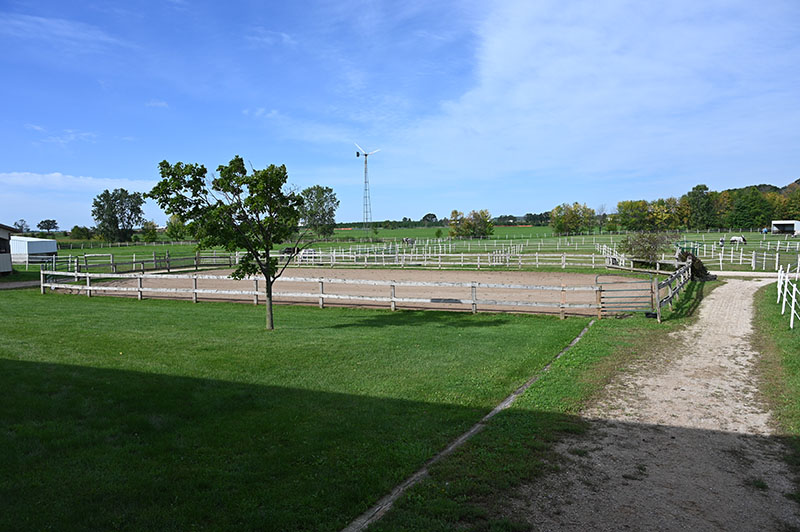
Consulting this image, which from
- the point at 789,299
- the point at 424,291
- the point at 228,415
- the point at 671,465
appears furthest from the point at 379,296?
the point at 671,465

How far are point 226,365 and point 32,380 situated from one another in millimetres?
2894

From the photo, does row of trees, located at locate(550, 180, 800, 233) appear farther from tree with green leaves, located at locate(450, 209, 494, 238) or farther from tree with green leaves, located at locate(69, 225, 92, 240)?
tree with green leaves, located at locate(69, 225, 92, 240)

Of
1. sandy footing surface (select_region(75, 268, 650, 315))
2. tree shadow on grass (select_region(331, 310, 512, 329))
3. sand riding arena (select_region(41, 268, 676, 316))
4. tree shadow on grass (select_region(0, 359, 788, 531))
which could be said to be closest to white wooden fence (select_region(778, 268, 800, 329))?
sand riding arena (select_region(41, 268, 676, 316))

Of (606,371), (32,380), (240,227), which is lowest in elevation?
(606,371)

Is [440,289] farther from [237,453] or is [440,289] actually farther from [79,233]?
[79,233]

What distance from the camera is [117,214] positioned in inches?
4675

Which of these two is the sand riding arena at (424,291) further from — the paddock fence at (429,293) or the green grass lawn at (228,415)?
the green grass lawn at (228,415)

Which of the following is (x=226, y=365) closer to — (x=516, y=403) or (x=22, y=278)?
(x=516, y=403)

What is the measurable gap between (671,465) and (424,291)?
57.5 feet

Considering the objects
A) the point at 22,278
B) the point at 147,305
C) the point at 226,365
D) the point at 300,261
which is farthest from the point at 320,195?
the point at 226,365

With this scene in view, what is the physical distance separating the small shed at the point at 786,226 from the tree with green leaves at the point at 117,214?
13578 cm

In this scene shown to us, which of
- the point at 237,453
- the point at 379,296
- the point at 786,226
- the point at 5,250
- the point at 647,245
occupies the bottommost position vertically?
the point at 237,453

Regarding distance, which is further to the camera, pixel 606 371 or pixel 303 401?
pixel 606 371

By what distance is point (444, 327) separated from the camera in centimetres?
A: 1405
